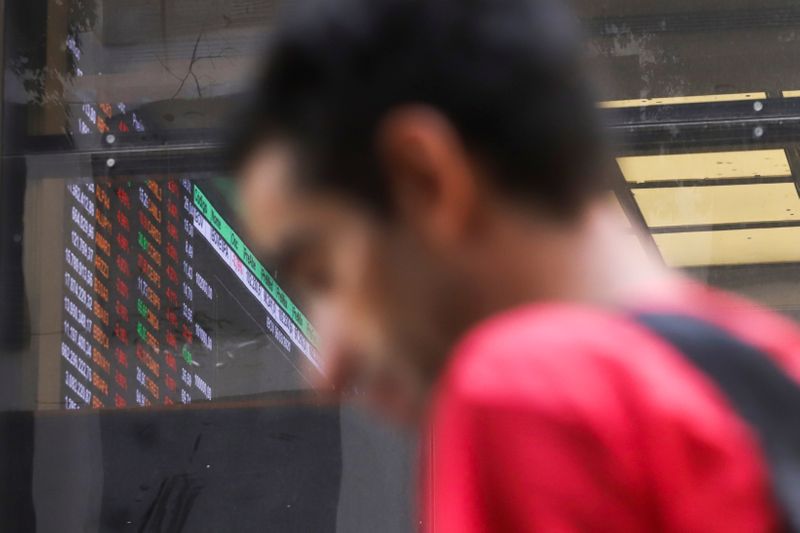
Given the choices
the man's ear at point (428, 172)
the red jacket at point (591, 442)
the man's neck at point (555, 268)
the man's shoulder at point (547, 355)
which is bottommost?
the red jacket at point (591, 442)

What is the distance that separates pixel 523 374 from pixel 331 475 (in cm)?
412

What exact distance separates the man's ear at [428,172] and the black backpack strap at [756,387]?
165 millimetres

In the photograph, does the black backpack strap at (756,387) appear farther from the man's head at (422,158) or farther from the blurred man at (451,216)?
the man's head at (422,158)

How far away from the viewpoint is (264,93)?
1.09m

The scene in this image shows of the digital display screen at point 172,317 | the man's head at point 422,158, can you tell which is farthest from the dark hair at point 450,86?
the digital display screen at point 172,317

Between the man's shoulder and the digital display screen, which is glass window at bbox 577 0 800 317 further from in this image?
the man's shoulder

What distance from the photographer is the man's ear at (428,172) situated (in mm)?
1011

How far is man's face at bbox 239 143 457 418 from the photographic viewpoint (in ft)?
3.43

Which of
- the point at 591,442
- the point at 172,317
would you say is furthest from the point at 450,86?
the point at 172,317

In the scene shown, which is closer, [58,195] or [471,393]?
[471,393]

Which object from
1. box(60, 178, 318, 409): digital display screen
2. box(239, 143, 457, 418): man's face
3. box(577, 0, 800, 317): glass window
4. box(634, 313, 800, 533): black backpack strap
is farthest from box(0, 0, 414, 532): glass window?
box(634, 313, 800, 533): black backpack strap

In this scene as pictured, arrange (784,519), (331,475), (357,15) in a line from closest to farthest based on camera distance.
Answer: (784,519), (357,15), (331,475)

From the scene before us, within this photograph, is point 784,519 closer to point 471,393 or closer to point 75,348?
point 471,393

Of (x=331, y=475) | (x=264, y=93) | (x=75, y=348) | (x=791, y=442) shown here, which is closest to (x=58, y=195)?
(x=75, y=348)
